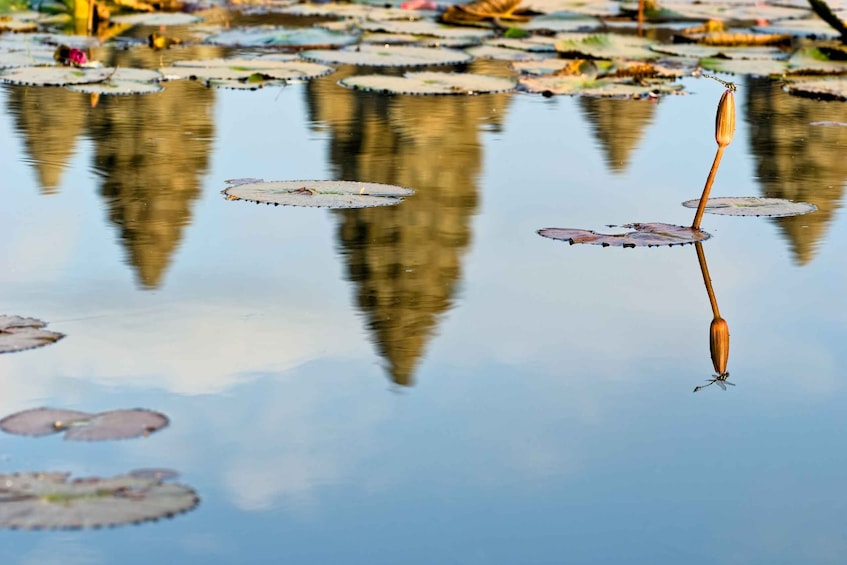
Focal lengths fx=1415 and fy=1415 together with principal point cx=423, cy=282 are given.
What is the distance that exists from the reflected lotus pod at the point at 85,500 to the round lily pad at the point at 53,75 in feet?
25.4

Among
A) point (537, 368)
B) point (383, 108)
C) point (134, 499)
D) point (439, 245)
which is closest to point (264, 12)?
point (383, 108)

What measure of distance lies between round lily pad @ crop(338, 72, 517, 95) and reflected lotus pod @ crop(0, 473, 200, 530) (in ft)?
24.7

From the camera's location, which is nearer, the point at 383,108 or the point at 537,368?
the point at 537,368

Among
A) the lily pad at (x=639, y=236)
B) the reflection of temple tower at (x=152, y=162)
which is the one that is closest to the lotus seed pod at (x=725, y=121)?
the lily pad at (x=639, y=236)

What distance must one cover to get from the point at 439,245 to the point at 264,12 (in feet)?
43.5

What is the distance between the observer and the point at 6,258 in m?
5.93

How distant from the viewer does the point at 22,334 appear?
4734 mm

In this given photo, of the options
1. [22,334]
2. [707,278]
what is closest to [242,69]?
[707,278]

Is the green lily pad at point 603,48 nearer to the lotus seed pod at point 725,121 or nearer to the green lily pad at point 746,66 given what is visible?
the green lily pad at point 746,66

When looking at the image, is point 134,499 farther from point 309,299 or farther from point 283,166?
point 283,166

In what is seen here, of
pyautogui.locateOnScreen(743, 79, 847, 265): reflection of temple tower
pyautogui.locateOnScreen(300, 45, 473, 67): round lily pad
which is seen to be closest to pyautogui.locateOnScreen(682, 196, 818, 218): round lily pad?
pyautogui.locateOnScreen(743, 79, 847, 265): reflection of temple tower

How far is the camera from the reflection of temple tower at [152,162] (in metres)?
6.31

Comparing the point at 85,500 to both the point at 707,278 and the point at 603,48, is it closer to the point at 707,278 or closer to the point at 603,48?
the point at 707,278

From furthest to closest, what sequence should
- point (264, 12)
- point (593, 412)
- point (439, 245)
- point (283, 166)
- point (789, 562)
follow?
point (264, 12) → point (283, 166) → point (439, 245) → point (593, 412) → point (789, 562)
